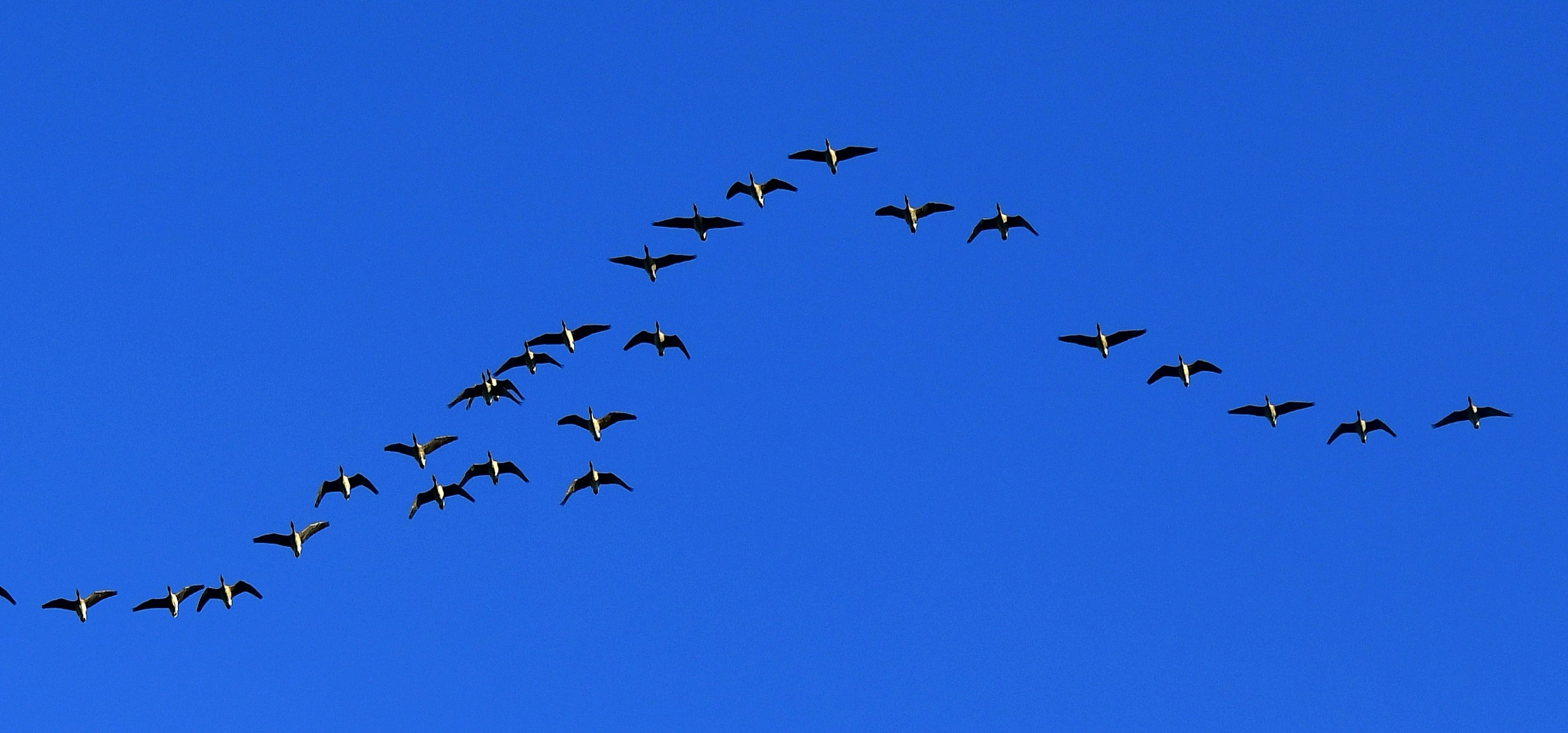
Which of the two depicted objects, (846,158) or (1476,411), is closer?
(846,158)

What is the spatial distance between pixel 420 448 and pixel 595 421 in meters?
8.41

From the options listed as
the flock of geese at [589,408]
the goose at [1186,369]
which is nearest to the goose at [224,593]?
the flock of geese at [589,408]

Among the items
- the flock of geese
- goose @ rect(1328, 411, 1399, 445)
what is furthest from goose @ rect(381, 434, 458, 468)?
goose @ rect(1328, 411, 1399, 445)

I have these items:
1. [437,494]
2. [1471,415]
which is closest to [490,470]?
[437,494]

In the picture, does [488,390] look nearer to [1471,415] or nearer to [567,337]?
[567,337]

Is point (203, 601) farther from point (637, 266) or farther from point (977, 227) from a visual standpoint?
point (977, 227)

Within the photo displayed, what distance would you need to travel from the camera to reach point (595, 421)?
291 feet

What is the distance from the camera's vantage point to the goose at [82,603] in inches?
3322

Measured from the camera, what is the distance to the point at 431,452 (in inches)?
3408

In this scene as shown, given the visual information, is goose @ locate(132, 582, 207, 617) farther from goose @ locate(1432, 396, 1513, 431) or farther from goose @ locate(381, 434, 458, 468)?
goose @ locate(1432, 396, 1513, 431)

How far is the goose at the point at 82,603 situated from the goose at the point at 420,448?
46.6 ft

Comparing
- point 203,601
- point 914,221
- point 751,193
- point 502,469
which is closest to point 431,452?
point 502,469

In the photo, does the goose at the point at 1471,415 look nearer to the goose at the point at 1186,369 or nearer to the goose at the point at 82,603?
the goose at the point at 1186,369

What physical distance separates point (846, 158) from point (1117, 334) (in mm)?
15285
